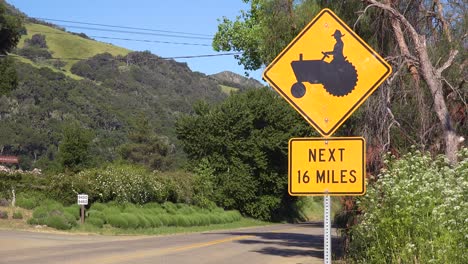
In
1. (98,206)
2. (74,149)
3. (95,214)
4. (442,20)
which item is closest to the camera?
(442,20)

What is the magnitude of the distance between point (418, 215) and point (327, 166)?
544cm

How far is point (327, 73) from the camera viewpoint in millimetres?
6734

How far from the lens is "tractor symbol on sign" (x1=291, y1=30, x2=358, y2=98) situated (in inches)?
263

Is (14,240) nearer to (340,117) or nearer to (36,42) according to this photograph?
(340,117)

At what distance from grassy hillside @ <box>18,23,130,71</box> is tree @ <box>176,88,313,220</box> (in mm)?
102971

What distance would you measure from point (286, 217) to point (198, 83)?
332ft

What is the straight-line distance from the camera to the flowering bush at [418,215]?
10656mm

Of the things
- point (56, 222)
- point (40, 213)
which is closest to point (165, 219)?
point (40, 213)

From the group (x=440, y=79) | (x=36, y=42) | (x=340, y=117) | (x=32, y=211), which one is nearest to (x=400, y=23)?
(x=440, y=79)

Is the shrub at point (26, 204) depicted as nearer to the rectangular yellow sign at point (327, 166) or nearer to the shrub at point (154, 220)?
the shrub at point (154, 220)

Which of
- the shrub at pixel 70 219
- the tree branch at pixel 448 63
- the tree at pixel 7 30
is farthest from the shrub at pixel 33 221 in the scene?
the tree branch at pixel 448 63

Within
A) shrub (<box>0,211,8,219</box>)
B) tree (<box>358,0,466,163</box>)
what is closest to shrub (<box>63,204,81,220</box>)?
shrub (<box>0,211,8,219</box>)

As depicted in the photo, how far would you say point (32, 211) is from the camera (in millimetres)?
39156

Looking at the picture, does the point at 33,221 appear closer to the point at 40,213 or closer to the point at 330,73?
the point at 40,213
